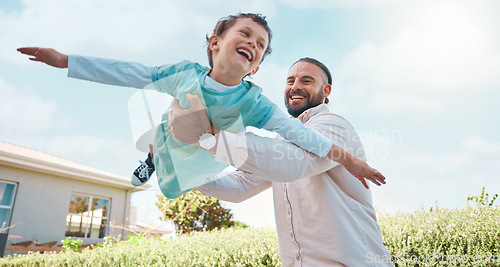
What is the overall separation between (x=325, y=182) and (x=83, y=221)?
13.5m

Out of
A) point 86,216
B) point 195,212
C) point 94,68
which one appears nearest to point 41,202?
point 86,216

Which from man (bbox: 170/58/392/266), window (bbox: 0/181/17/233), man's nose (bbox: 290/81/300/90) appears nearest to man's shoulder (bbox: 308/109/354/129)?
man (bbox: 170/58/392/266)

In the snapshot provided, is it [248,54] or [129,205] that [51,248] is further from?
[248,54]

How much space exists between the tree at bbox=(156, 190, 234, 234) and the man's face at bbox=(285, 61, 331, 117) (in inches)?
349

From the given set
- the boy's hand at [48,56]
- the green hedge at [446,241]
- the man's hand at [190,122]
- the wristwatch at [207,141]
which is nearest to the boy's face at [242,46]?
the man's hand at [190,122]

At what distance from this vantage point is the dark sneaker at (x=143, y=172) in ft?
7.73

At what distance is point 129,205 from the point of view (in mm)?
14641

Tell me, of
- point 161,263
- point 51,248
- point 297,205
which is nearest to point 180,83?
point 297,205

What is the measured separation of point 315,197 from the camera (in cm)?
191

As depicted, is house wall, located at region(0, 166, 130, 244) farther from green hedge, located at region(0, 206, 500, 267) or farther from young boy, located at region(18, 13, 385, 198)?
young boy, located at region(18, 13, 385, 198)

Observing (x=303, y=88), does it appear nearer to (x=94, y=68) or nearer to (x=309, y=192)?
(x=309, y=192)

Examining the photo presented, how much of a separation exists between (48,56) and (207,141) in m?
0.84

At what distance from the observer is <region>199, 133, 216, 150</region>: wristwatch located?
165cm

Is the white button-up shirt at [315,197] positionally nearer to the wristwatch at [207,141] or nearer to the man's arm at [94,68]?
the wristwatch at [207,141]
